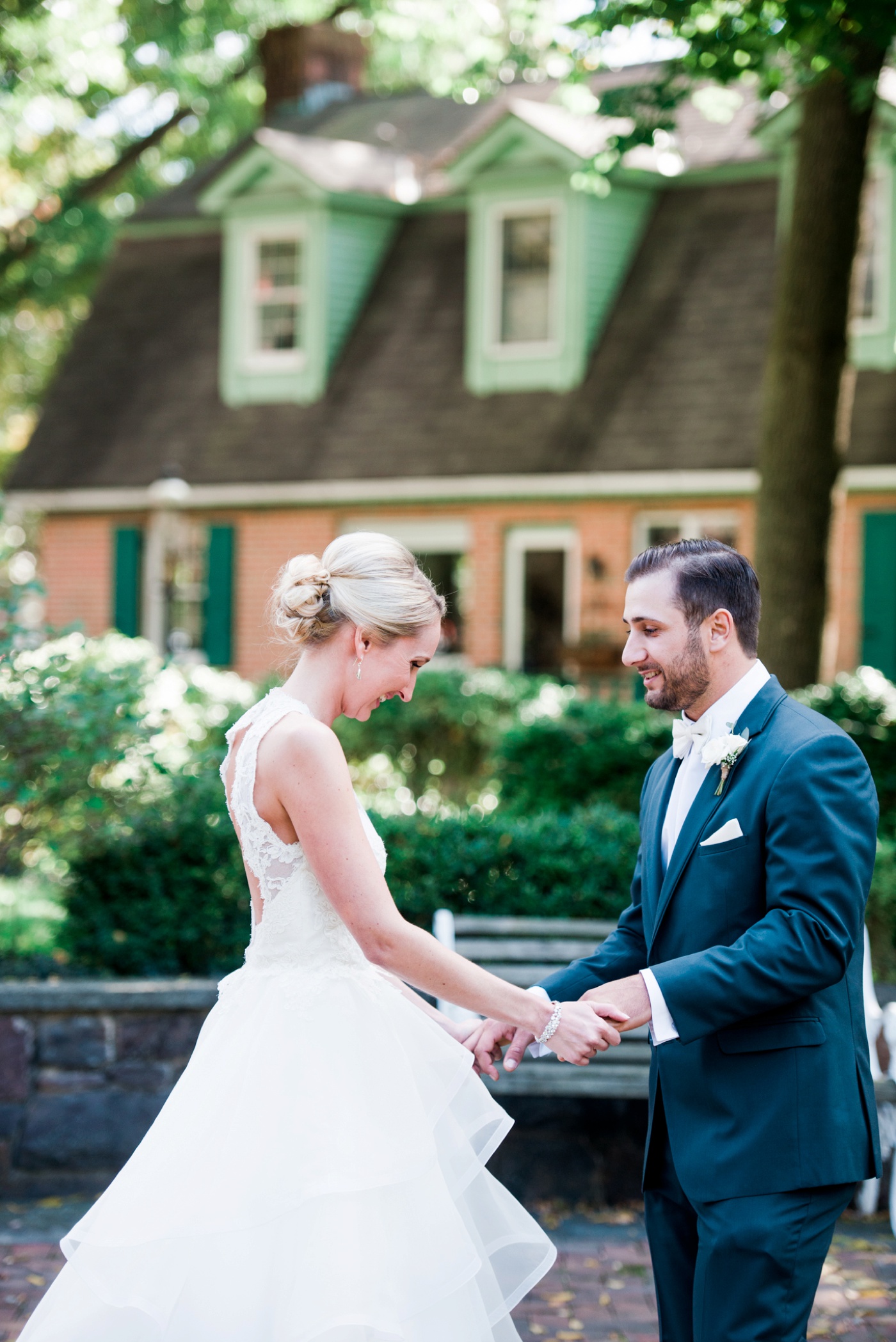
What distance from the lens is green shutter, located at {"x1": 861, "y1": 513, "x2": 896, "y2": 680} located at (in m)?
15.0

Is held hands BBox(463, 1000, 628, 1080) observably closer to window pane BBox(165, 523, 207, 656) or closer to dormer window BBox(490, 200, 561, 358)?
dormer window BBox(490, 200, 561, 358)

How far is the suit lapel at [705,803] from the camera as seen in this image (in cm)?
328

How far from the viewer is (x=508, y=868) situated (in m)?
6.41

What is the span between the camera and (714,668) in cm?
339

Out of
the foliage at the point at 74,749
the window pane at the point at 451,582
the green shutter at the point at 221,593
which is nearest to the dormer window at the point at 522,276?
the window pane at the point at 451,582

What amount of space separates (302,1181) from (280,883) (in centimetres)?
64

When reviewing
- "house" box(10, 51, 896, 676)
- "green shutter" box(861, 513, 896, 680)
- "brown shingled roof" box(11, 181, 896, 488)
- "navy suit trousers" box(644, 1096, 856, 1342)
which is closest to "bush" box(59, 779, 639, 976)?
"navy suit trousers" box(644, 1096, 856, 1342)

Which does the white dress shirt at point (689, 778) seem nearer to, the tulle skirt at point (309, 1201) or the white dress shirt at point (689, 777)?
the white dress shirt at point (689, 777)

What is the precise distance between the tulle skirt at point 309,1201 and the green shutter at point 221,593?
15144 millimetres

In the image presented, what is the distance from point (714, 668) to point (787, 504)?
6256 millimetres

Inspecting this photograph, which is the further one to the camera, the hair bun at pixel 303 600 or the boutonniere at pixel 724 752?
the hair bun at pixel 303 600

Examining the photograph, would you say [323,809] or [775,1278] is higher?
[323,809]

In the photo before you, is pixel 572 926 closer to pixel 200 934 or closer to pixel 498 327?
pixel 200 934

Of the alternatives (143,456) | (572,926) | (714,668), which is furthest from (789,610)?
(143,456)
